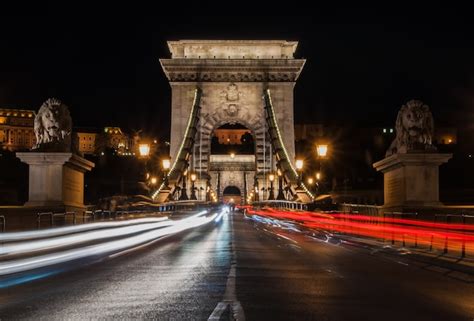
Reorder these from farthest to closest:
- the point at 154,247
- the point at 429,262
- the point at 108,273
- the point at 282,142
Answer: the point at 282,142 < the point at 154,247 < the point at 429,262 < the point at 108,273

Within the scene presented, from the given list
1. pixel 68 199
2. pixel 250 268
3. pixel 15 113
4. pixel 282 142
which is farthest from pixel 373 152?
pixel 250 268

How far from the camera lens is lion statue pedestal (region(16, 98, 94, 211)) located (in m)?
26.2

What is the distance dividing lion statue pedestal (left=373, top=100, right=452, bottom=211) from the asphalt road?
870 centimetres

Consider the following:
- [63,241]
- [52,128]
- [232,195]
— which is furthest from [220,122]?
[232,195]

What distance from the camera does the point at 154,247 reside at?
2252 centimetres

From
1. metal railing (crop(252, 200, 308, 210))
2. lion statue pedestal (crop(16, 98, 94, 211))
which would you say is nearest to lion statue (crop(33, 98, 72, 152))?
lion statue pedestal (crop(16, 98, 94, 211))

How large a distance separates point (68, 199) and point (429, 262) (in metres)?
14.8

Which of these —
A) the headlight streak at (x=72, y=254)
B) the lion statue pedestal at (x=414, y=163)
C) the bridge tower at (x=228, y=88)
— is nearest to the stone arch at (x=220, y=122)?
A: the bridge tower at (x=228, y=88)

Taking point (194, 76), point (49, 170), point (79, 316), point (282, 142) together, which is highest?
point (194, 76)

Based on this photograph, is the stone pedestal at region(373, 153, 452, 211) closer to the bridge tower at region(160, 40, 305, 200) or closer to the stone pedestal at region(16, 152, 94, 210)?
the stone pedestal at region(16, 152, 94, 210)

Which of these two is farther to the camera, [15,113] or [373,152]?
[15,113]

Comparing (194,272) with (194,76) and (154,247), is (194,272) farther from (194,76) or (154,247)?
(194,76)

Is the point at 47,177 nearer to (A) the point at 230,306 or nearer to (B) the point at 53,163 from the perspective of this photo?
(B) the point at 53,163

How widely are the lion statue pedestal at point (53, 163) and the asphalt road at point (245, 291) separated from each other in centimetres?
878
